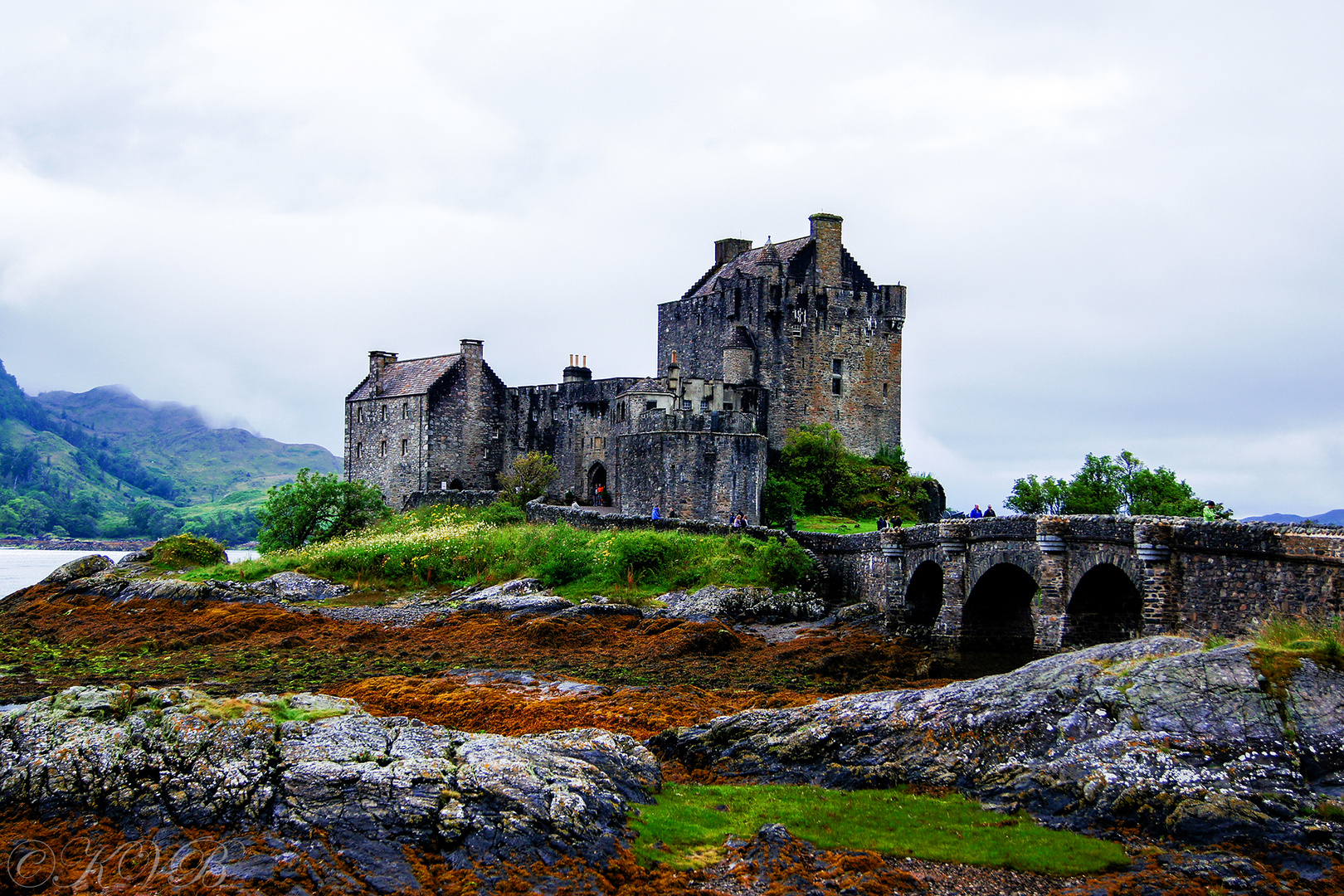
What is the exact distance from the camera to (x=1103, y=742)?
13445 millimetres

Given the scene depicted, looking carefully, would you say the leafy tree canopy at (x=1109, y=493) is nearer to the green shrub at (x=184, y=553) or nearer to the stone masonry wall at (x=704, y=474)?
the stone masonry wall at (x=704, y=474)

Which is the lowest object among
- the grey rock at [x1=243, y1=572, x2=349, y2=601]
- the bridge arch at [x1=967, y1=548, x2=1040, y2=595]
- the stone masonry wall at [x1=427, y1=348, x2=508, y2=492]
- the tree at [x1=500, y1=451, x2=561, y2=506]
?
the grey rock at [x1=243, y1=572, x2=349, y2=601]

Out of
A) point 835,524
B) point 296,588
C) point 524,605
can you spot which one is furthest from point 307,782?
point 835,524

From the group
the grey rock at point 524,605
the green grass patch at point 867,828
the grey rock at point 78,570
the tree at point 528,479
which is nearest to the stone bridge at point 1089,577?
the green grass patch at point 867,828

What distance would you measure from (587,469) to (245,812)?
43.6 m

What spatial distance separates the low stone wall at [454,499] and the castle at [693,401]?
1178mm

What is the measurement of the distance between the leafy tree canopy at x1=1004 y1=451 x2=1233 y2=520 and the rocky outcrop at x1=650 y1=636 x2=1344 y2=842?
29376 millimetres

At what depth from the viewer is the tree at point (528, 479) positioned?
5134 centimetres

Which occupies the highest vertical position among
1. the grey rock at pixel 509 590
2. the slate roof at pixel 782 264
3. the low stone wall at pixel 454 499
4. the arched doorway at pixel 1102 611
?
the slate roof at pixel 782 264

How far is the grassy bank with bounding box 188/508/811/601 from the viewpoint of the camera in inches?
1358

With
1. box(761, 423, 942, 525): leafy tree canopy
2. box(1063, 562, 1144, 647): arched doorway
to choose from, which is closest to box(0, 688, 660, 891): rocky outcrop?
box(1063, 562, 1144, 647): arched doorway

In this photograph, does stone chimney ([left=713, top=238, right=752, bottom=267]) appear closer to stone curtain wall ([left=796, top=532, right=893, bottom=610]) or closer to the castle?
the castle

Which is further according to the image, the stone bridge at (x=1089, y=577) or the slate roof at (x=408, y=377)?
the slate roof at (x=408, y=377)

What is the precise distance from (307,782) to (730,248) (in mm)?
48600
